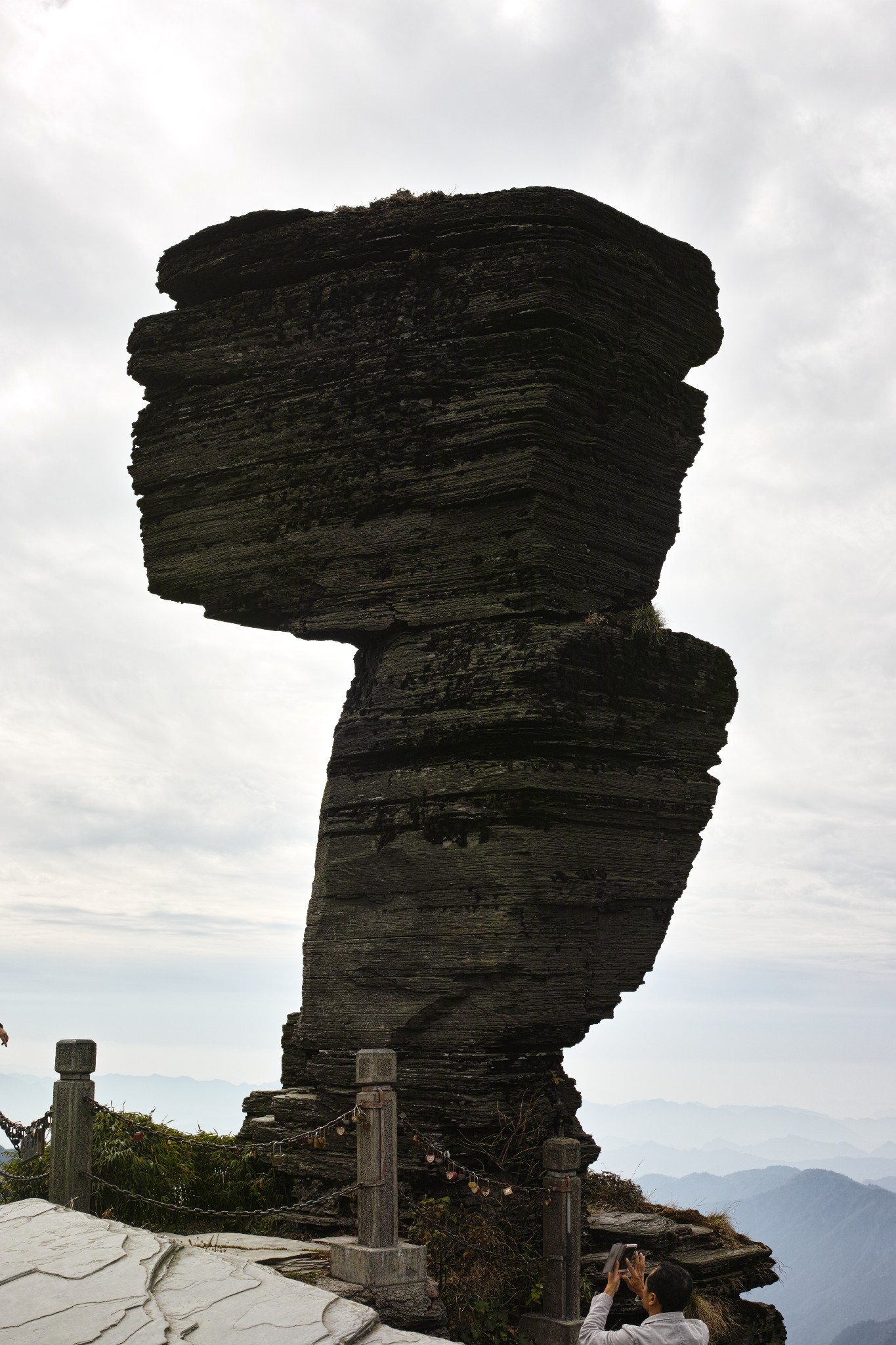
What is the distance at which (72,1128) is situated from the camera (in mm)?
11477

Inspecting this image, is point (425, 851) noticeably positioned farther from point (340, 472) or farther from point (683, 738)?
point (340, 472)

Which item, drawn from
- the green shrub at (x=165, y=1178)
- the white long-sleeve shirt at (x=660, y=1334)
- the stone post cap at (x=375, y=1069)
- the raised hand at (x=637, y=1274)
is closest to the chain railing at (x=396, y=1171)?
the stone post cap at (x=375, y=1069)

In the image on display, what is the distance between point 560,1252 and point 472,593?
652 cm

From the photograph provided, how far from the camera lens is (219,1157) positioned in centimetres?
1391

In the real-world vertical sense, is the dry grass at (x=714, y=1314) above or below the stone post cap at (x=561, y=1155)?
below

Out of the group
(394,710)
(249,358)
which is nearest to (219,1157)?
(394,710)

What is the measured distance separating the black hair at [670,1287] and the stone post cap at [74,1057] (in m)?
6.52

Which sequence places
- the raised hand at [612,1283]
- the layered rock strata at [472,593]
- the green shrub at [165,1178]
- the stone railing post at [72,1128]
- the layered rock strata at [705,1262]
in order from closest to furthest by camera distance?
the raised hand at [612,1283] → the stone railing post at [72,1128] → the layered rock strata at [472,593] → the green shrub at [165,1178] → the layered rock strata at [705,1262]

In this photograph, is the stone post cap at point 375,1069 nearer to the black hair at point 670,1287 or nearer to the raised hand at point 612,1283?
the raised hand at point 612,1283

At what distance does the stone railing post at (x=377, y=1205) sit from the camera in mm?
9523

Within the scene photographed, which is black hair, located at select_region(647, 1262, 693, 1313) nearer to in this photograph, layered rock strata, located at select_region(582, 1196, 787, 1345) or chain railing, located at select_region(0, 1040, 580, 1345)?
chain railing, located at select_region(0, 1040, 580, 1345)

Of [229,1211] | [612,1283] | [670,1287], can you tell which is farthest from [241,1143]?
[670,1287]

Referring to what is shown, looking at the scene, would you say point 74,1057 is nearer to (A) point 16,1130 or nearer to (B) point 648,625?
(A) point 16,1130

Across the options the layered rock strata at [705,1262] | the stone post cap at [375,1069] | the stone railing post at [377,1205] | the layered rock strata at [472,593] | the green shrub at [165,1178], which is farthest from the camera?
the layered rock strata at [705,1262]
